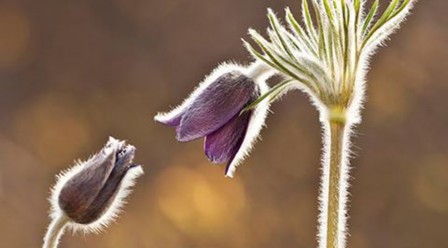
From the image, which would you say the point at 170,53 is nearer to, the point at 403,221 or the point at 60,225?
the point at 403,221

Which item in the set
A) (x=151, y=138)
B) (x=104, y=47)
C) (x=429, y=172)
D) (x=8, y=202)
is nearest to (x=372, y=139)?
(x=429, y=172)

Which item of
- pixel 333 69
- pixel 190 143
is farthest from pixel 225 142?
pixel 190 143

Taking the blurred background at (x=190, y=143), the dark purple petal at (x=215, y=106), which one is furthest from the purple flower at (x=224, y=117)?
the blurred background at (x=190, y=143)

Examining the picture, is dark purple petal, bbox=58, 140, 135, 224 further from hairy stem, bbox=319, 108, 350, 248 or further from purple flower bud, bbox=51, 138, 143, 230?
hairy stem, bbox=319, 108, 350, 248

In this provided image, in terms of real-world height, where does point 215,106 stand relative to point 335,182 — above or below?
above

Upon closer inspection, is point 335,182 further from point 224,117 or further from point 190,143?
point 190,143

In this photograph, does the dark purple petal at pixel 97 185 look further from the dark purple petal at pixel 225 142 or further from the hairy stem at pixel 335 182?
the hairy stem at pixel 335 182
